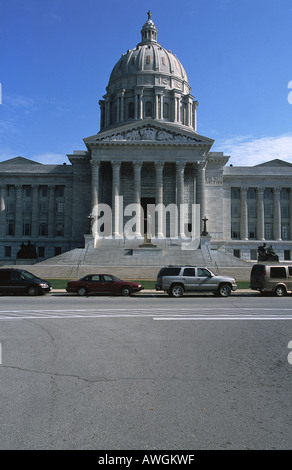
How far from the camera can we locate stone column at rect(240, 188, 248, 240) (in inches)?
2511

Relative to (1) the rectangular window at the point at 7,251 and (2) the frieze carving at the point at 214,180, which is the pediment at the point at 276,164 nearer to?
(2) the frieze carving at the point at 214,180

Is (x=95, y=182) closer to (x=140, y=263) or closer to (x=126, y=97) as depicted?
(x=140, y=263)

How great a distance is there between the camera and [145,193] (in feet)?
196

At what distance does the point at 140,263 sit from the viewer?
45.2m

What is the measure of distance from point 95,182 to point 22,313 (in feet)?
136

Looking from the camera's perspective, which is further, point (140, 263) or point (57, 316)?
point (140, 263)

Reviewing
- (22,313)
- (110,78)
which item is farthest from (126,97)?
(22,313)

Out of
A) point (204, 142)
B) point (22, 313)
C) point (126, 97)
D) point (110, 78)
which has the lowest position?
point (22, 313)

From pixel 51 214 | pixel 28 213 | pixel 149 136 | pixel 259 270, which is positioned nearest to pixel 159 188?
pixel 149 136

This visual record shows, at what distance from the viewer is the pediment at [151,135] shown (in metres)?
55.0

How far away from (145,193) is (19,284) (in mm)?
37389

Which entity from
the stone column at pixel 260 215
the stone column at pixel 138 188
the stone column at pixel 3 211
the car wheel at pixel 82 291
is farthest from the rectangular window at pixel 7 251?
the car wheel at pixel 82 291

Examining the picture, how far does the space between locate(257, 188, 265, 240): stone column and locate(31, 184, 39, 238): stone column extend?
3505cm

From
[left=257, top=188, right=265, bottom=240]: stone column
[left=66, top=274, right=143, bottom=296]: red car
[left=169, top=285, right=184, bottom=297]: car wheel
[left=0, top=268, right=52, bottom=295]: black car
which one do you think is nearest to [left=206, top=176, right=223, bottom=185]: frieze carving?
[left=257, top=188, right=265, bottom=240]: stone column
